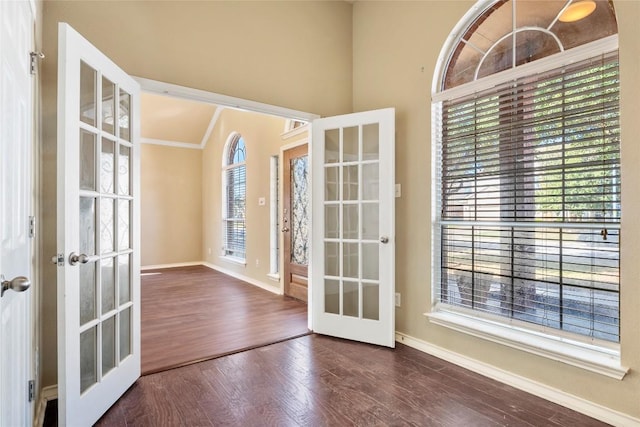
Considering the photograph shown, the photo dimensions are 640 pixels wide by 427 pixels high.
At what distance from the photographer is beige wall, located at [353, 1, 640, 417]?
6.09 feet

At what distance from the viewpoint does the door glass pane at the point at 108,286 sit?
2026 mm

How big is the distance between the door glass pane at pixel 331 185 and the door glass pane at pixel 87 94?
6.20 ft

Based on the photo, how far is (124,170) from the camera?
2.24m

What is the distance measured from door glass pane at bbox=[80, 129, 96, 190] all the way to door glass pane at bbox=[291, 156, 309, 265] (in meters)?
2.96

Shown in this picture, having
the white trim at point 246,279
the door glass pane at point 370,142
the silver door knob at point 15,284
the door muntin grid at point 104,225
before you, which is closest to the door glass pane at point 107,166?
the door muntin grid at point 104,225

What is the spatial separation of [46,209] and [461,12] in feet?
10.3

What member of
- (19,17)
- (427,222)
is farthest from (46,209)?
(427,222)

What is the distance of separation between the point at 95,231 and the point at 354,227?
1996 mm

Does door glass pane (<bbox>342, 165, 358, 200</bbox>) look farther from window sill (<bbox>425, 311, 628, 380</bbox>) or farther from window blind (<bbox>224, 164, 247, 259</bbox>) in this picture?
window blind (<bbox>224, 164, 247, 259</bbox>)

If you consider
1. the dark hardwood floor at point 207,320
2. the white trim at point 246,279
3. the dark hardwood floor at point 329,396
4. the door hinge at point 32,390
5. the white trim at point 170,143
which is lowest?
the dark hardwood floor at point 207,320

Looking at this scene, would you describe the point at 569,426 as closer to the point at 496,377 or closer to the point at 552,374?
the point at 552,374

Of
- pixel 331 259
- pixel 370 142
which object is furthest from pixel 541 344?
pixel 370 142

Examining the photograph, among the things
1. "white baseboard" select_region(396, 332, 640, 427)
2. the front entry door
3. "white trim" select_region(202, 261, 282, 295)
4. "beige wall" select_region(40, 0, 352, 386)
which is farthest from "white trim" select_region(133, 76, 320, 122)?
"white trim" select_region(202, 261, 282, 295)

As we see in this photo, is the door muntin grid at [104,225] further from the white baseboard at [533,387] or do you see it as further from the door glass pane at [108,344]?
the white baseboard at [533,387]
